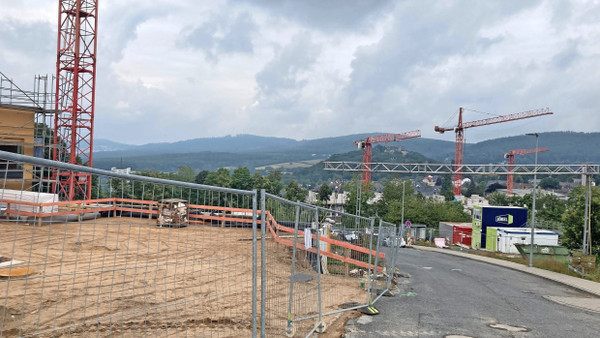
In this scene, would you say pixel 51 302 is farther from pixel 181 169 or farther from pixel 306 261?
pixel 181 169

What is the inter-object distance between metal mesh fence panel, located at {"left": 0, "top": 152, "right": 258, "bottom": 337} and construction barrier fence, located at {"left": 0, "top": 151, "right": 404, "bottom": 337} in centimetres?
2

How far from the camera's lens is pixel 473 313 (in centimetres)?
1044

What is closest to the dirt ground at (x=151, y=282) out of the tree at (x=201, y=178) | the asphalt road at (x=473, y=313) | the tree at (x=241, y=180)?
the asphalt road at (x=473, y=313)

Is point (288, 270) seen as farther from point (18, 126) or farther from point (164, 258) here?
point (18, 126)

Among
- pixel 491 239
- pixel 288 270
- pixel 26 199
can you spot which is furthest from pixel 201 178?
pixel 26 199

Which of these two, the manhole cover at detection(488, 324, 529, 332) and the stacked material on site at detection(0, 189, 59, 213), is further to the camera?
the manhole cover at detection(488, 324, 529, 332)

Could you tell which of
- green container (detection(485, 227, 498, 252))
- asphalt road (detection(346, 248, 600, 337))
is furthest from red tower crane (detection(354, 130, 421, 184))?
asphalt road (detection(346, 248, 600, 337))

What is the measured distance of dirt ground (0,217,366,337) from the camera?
4891mm

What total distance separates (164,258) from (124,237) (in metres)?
0.71

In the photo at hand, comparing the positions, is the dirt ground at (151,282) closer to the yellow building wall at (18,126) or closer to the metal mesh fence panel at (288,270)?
the metal mesh fence panel at (288,270)

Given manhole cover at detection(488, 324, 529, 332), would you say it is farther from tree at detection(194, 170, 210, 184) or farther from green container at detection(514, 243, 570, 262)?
tree at detection(194, 170, 210, 184)

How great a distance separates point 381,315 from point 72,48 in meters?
39.8

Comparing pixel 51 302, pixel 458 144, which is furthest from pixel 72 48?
pixel 458 144

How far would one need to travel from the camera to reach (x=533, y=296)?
13.5 metres
